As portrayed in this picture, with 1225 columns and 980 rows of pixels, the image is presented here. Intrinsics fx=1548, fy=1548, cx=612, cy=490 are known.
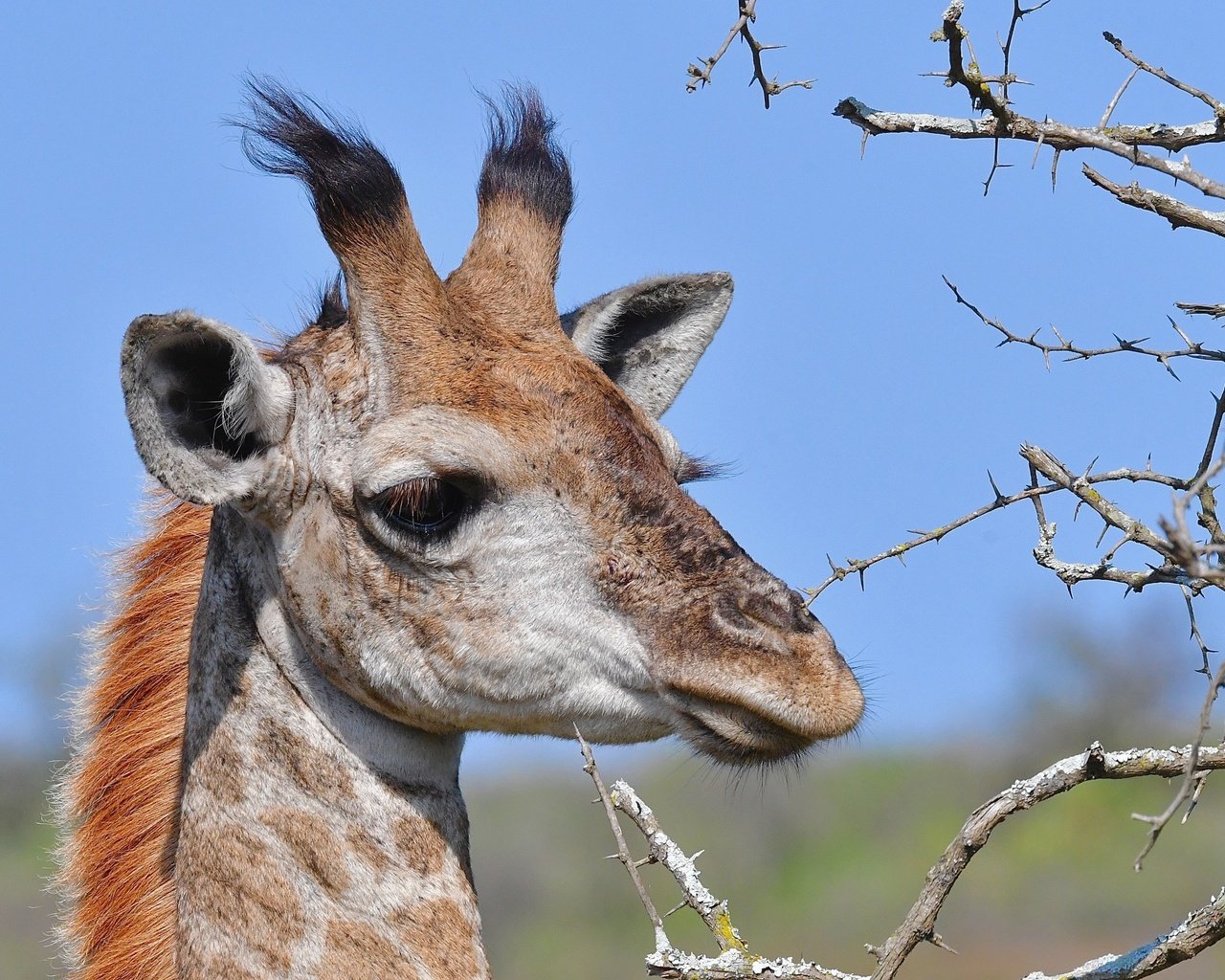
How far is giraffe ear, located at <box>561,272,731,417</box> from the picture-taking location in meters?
6.31

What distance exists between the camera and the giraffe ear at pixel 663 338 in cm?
631

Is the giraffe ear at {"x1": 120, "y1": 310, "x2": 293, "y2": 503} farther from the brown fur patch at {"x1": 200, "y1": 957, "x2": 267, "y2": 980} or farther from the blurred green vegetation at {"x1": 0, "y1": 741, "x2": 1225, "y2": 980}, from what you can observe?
the blurred green vegetation at {"x1": 0, "y1": 741, "x2": 1225, "y2": 980}

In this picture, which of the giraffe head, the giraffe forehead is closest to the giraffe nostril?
the giraffe head

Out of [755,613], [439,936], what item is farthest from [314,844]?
[755,613]

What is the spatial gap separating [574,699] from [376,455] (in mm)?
972

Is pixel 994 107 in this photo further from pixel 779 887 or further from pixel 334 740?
pixel 779 887

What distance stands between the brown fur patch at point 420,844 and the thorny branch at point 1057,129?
2.51m

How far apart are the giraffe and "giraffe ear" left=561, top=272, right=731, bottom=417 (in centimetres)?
106

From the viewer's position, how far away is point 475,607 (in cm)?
475

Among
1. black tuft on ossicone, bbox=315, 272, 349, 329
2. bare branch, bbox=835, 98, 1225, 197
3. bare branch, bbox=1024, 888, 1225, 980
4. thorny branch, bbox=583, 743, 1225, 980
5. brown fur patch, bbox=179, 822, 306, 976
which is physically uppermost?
black tuft on ossicone, bbox=315, 272, 349, 329

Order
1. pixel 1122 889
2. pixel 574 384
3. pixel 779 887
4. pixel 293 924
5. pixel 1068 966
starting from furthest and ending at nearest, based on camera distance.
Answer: pixel 779 887
pixel 1122 889
pixel 1068 966
pixel 574 384
pixel 293 924

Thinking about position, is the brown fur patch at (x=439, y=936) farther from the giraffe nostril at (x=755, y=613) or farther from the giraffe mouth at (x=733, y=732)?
the giraffe nostril at (x=755, y=613)

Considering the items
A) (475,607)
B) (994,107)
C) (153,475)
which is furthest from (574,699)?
(994,107)

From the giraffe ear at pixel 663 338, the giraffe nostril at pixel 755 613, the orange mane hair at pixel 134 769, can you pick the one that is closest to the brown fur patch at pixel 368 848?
the orange mane hair at pixel 134 769
